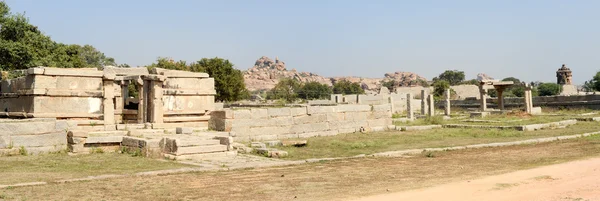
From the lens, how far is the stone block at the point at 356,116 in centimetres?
2116

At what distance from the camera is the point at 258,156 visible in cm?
1330

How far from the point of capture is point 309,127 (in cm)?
1969

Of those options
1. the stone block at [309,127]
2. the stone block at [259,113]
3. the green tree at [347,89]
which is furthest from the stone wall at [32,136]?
the green tree at [347,89]

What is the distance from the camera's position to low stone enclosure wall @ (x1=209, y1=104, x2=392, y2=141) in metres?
17.8

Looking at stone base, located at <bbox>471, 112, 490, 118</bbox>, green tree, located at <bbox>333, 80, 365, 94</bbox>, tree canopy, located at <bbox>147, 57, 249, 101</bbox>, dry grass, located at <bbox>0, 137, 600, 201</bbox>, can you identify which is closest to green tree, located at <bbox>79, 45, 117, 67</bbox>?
tree canopy, located at <bbox>147, 57, 249, 101</bbox>

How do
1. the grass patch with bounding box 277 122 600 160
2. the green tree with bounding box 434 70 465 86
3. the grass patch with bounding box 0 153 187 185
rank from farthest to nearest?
the green tree with bounding box 434 70 465 86 → the grass patch with bounding box 277 122 600 160 → the grass patch with bounding box 0 153 187 185

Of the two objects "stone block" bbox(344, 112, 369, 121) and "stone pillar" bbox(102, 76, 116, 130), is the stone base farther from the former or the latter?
"stone pillar" bbox(102, 76, 116, 130)

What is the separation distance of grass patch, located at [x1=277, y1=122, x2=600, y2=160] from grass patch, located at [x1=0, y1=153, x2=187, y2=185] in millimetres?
3509

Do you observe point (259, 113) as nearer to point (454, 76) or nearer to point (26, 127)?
point (26, 127)

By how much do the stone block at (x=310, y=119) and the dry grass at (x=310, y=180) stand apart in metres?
6.96

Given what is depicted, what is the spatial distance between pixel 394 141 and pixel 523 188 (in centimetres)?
959

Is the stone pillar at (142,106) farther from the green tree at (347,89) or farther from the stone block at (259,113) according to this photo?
the green tree at (347,89)

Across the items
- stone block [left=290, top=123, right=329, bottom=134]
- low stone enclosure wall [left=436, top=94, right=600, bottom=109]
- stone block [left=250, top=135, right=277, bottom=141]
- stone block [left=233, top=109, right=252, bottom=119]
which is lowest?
stone block [left=250, top=135, right=277, bottom=141]

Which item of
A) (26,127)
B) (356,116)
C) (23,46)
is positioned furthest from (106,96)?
(23,46)
